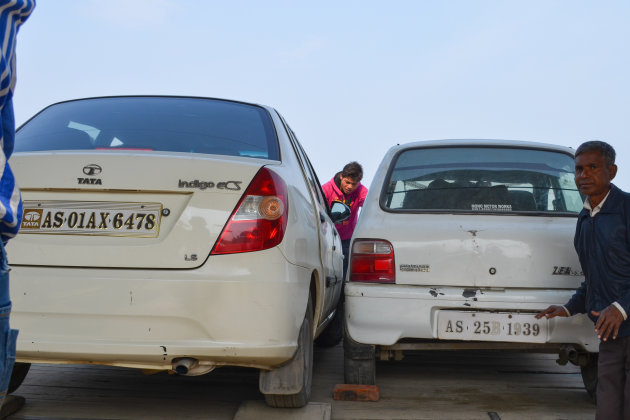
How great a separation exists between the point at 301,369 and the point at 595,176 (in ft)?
5.55

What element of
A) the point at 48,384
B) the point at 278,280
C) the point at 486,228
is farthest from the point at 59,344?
the point at 486,228

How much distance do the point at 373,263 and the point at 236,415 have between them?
1.13m

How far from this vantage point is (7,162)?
1540mm

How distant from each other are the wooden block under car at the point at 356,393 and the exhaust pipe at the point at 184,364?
1.30 m

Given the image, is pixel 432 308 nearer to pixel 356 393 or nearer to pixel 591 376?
pixel 356 393

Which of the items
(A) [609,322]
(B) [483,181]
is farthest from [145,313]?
(B) [483,181]

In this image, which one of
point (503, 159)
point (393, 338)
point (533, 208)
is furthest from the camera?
point (503, 159)

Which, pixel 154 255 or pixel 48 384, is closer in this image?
pixel 154 255

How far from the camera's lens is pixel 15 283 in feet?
9.50

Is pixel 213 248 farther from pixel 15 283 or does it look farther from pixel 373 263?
pixel 373 263

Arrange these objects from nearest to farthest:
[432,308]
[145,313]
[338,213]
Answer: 1. [145,313]
2. [432,308]
3. [338,213]

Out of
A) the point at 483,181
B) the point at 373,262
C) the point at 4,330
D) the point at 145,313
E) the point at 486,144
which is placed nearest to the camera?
the point at 4,330

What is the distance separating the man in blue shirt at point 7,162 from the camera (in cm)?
146

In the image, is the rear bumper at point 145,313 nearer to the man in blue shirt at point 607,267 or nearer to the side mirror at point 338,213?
the man in blue shirt at point 607,267
